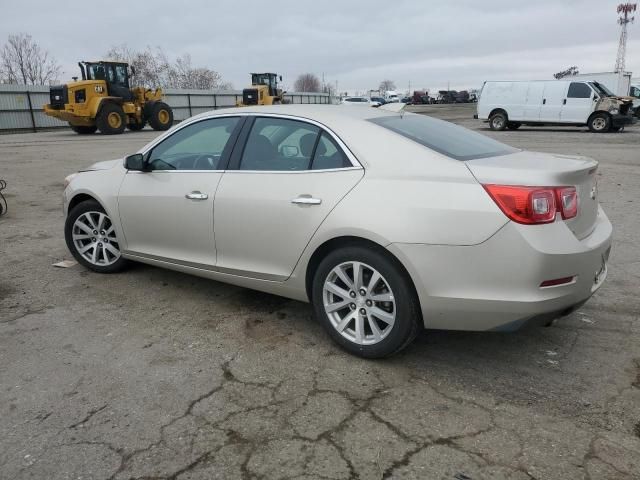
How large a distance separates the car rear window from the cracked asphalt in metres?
1.25

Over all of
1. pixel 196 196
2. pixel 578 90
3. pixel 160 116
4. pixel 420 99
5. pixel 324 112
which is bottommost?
pixel 420 99

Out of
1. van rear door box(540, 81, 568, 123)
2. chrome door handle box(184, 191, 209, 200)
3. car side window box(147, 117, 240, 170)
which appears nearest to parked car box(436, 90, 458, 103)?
van rear door box(540, 81, 568, 123)

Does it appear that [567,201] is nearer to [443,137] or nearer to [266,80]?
[443,137]

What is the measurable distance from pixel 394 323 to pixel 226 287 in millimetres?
1973

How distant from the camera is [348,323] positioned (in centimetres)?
336

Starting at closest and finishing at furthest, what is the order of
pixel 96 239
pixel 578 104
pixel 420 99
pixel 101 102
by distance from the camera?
pixel 96 239, pixel 578 104, pixel 101 102, pixel 420 99

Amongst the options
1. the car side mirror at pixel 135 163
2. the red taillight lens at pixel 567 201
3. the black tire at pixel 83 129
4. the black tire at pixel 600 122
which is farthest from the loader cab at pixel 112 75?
the red taillight lens at pixel 567 201

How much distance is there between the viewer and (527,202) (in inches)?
109

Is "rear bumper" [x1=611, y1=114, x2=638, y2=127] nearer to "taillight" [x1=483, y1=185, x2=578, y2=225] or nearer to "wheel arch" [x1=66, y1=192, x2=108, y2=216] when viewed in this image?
"taillight" [x1=483, y1=185, x2=578, y2=225]

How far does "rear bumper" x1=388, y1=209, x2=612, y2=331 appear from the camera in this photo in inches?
108

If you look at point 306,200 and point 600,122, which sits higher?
point 306,200

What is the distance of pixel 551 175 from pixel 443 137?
0.88m

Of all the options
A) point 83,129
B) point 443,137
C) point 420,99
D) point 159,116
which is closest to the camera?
point 443,137

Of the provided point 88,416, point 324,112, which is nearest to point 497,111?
point 324,112
